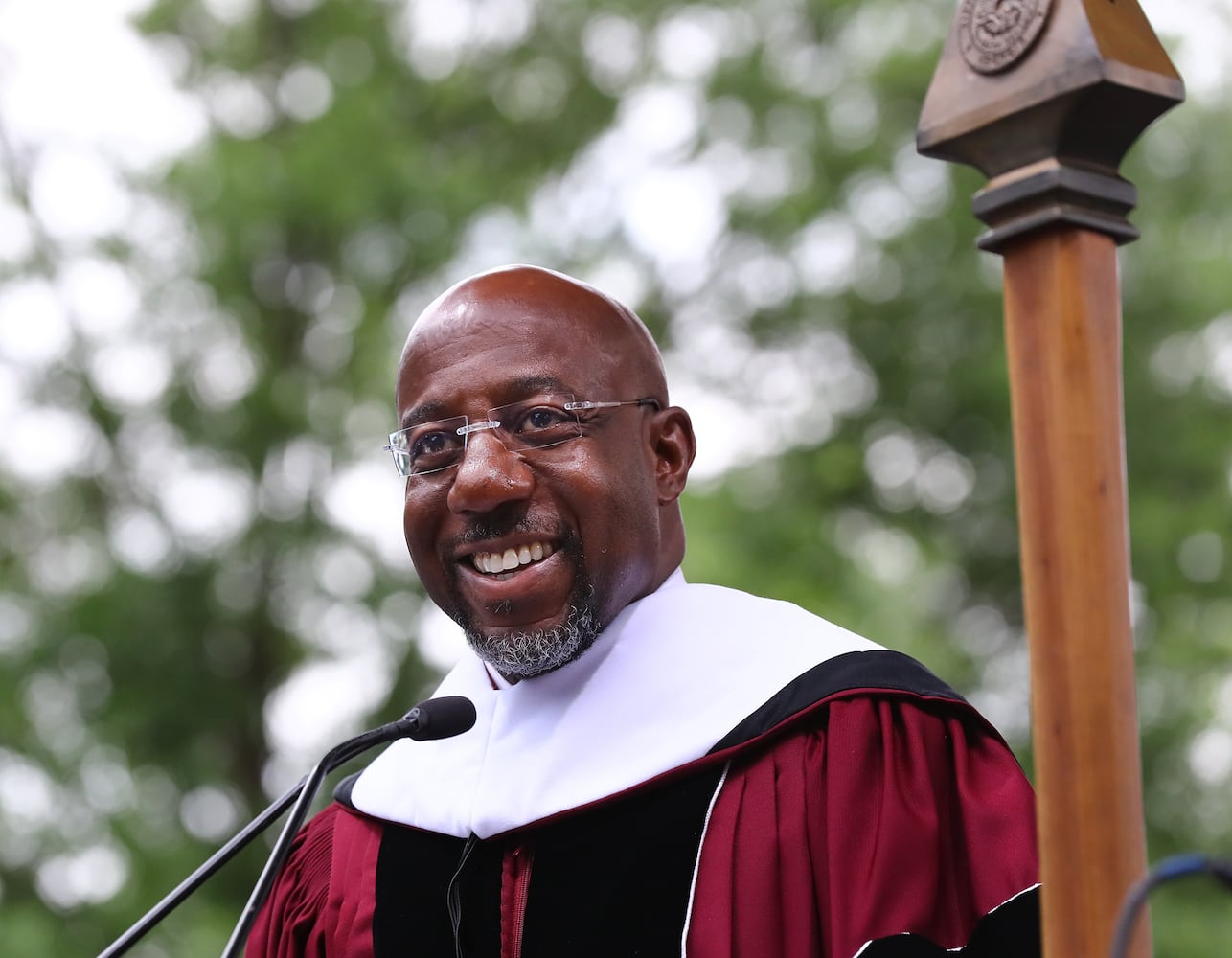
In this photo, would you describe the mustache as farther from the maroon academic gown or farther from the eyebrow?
the maroon academic gown

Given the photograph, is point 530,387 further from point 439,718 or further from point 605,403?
point 439,718

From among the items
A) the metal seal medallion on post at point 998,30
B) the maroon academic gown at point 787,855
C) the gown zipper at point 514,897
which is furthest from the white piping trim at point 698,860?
the metal seal medallion on post at point 998,30

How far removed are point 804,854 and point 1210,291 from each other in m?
8.36

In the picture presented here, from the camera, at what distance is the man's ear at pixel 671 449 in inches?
115

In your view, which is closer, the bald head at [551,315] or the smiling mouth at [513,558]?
the smiling mouth at [513,558]

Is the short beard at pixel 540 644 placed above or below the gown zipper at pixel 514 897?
above

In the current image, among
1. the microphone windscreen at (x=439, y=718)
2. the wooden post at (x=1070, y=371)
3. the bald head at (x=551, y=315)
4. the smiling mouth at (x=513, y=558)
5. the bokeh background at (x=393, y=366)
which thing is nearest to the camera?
the wooden post at (x=1070, y=371)

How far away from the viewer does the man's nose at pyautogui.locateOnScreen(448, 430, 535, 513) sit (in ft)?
8.75

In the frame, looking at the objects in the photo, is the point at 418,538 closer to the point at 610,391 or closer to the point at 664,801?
the point at 610,391

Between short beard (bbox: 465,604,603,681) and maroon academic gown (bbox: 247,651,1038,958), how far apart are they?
0.28 metres

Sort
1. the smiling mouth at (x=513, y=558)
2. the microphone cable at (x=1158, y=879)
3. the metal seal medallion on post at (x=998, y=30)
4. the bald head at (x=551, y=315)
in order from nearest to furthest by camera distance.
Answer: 1. the microphone cable at (x=1158, y=879)
2. the metal seal medallion on post at (x=998, y=30)
3. the smiling mouth at (x=513, y=558)
4. the bald head at (x=551, y=315)

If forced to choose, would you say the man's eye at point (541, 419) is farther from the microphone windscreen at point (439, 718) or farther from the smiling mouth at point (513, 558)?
the microphone windscreen at point (439, 718)

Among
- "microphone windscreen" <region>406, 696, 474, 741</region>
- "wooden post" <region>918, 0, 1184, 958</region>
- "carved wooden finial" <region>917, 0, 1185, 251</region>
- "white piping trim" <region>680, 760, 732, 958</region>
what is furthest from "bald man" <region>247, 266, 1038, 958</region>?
"carved wooden finial" <region>917, 0, 1185, 251</region>

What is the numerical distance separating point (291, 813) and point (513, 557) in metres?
0.66
